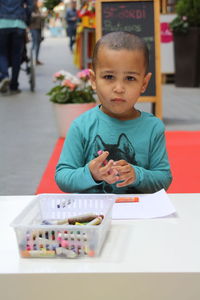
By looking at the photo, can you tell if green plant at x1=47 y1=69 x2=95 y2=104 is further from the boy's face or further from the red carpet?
the boy's face

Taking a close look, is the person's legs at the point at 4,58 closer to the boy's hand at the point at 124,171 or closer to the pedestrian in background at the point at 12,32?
the pedestrian in background at the point at 12,32

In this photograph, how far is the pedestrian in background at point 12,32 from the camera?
783 cm

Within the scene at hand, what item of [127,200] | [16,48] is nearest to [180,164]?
[127,200]

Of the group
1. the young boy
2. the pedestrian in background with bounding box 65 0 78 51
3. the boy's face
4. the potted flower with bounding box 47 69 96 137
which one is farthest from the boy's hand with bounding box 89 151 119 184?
the pedestrian in background with bounding box 65 0 78 51

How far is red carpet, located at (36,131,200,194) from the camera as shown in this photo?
335 centimetres

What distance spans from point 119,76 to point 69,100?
11.2 ft

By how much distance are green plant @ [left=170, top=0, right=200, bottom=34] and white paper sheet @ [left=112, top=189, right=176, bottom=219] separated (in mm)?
7131

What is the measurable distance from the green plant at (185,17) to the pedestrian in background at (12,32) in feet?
6.80

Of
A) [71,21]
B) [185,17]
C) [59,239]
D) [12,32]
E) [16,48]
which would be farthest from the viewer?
[71,21]

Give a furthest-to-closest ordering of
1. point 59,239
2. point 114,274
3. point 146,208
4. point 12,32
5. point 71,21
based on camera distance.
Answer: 1. point 71,21
2. point 12,32
3. point 146,208
4. point 59,239
5. point 114,274

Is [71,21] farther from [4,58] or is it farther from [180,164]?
[180,164]

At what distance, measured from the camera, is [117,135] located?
185cm

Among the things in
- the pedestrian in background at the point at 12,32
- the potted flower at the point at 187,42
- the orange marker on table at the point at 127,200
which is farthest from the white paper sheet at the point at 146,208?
the potted flower at the point at 187,42

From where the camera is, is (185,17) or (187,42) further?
(187,42)
